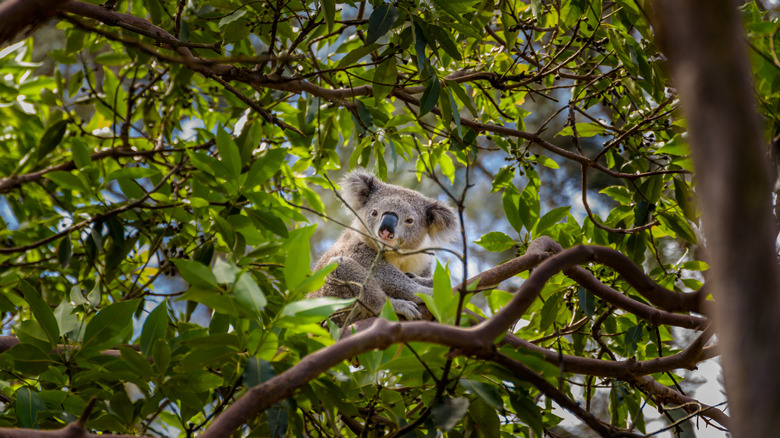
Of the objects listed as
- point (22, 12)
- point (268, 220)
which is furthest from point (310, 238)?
point (22, 12)

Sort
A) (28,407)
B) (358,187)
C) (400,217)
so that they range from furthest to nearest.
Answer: (358,187) → (400,217) → (28,407)

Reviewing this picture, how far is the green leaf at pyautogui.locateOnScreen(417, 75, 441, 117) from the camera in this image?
97.2 inches

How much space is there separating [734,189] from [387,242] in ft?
10.4

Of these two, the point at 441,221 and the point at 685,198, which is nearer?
the point at 685,198

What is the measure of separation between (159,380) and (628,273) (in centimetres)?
135

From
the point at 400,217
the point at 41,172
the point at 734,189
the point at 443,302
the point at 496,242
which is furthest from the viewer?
the point at 400,217

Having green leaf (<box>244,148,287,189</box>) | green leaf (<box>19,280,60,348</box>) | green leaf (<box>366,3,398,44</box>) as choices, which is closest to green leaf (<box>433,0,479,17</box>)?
green leaf (<box>366,3,398,44</box>)

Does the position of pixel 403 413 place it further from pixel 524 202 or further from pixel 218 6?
pixel 218 6

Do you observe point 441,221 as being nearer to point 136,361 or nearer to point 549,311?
point 549,311

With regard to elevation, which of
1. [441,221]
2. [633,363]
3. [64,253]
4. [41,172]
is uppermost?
[441,221]

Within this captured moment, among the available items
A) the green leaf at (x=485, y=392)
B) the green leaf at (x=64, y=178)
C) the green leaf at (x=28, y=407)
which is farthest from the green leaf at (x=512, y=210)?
the green leaf at (x=28, y=407)

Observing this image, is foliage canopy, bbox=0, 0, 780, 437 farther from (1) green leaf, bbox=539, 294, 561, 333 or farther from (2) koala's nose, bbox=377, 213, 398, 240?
(2) koala's nose, bbox=377, 213, 398, 240

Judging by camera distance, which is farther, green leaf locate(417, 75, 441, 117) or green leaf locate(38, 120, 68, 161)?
green leaf locate(38, 120, 68, 161)

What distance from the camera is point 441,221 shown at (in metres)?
4.51
